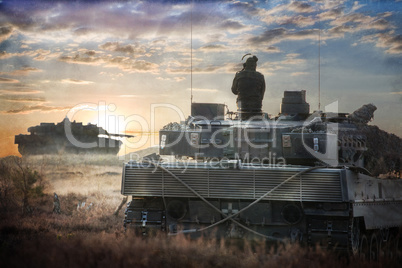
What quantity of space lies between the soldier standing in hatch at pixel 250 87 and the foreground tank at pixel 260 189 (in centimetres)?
180

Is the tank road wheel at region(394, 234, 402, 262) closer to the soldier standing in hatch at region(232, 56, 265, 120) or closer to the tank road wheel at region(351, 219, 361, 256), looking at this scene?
the tank road wheel at region(351, 219, 361, 256)

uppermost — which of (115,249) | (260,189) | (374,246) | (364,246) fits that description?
(260,189)

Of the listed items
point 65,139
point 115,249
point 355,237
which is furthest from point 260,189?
point 65,139

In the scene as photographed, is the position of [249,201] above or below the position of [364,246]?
above

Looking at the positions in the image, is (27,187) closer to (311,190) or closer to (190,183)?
(190,183)

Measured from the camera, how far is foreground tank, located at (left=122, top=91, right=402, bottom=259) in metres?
7.29

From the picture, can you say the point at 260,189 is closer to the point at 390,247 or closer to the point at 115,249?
the point at 115,249

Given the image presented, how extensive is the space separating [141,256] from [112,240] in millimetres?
1392

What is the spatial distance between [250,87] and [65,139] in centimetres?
2511

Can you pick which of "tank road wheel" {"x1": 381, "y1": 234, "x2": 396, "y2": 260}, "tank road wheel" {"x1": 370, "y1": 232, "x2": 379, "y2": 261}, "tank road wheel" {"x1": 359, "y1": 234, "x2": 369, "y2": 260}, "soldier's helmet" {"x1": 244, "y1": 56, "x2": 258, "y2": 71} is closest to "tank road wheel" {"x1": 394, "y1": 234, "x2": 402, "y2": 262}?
"tank road wheel" {"x1": 381, "y1": 234, "x2": 396, "y2": 260}

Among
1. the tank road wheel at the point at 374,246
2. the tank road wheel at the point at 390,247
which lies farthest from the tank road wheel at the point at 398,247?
the tank road wheel at the point at 374,246

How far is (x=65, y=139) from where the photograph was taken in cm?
3312

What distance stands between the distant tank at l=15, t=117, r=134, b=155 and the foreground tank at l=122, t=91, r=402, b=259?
24.6 metres

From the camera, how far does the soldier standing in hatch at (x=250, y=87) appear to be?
10.7m
